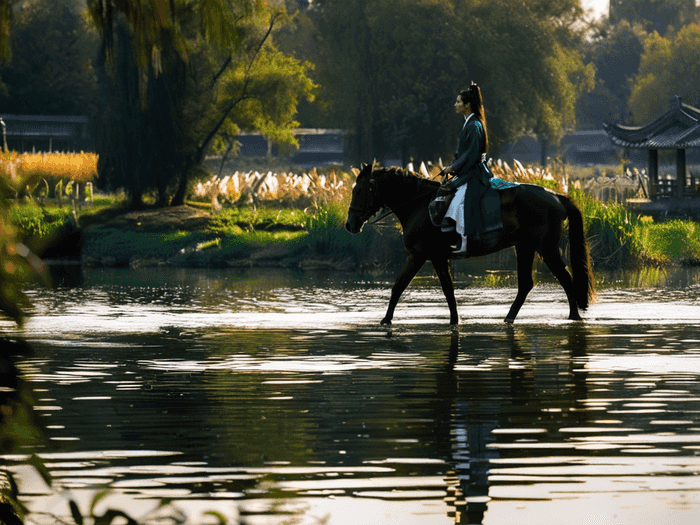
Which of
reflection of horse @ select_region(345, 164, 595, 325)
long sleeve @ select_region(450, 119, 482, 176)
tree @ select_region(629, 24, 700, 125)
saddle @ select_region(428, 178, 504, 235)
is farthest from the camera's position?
tree @ select_region(629, 24, 700, 125)

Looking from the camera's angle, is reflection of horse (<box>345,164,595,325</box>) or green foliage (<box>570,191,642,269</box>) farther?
green foliage (<box>570,191,642,269</box>)

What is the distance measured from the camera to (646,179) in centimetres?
4200

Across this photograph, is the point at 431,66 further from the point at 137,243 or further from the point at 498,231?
the point at 498,231

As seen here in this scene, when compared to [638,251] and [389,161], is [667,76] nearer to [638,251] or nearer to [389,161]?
[389,161]

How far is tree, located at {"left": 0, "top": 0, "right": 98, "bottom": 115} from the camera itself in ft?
199

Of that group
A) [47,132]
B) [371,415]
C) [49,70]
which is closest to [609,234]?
[371,415]

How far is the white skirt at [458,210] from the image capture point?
13922 millimetres

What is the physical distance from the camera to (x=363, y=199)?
1455 centimetres

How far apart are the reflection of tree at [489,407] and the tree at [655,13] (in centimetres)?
9788

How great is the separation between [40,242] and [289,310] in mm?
13822

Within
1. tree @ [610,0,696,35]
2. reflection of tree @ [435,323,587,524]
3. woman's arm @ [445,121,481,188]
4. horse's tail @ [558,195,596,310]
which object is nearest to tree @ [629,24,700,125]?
tree @ [610,0,696,35]

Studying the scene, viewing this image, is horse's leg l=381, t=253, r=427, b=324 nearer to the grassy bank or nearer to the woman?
the woman

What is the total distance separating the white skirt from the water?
42.9 inches

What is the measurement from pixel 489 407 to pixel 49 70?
55576 mm
